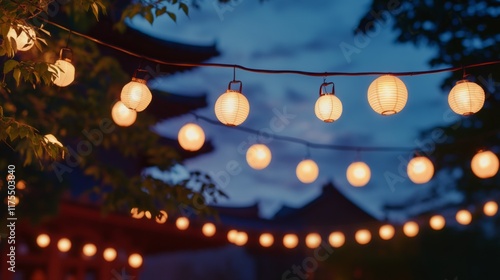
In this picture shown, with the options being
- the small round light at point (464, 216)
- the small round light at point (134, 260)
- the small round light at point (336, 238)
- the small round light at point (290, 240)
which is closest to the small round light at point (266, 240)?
the small round light at point (290, 240)

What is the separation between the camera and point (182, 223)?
1154cm

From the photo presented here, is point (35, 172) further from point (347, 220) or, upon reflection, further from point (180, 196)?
point (347, 220)

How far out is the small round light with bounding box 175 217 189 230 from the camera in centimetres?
1145

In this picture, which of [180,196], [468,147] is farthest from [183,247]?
[180,196]

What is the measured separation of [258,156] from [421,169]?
2316mm

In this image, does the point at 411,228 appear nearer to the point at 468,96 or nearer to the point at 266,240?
the point at 266,240

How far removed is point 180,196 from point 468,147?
6450 millimetres

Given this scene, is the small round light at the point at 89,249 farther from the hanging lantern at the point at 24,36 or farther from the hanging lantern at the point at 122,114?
the hanging lantern at the point at 24,36

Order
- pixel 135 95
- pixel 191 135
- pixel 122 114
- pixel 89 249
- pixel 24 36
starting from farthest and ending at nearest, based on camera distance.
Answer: pixel 89 249 → pixel 191 135 → pixel 122 114 → pixel 135 95 → pixel 24 36

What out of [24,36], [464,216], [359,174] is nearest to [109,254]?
[359,174]

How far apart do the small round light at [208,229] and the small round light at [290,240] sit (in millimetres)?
1754

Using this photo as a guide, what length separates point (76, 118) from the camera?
276 inches

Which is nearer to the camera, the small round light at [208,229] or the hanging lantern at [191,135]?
the hanging lantern at [191,135]

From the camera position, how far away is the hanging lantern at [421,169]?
7777mm
